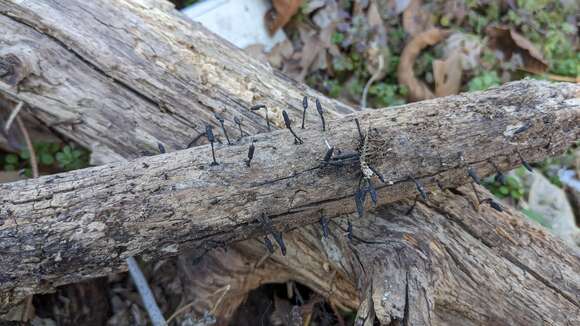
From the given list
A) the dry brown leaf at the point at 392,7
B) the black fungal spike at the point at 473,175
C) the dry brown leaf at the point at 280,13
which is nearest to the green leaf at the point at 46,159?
the dry brown leaf at the point at 280,13

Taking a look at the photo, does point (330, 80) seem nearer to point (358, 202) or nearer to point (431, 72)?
point (431, 72)

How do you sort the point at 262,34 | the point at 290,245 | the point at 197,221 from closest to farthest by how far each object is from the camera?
the point at 197,221 → the point at 290,245 → the point at 262,34

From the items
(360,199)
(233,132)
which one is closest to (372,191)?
(360,199)

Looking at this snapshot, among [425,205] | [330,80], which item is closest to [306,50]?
[330,80]

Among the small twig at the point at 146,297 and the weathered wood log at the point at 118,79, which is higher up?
the weathered wood log at the point at 118,79

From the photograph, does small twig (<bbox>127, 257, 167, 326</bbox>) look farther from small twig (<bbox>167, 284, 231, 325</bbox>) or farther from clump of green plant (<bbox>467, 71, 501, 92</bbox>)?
clump of green plant (<bbox>467, 71, 501, 92</bbox>)

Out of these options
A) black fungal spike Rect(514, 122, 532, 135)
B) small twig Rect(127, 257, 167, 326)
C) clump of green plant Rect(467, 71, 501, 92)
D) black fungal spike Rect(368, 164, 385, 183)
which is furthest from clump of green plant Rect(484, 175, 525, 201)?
small twig Rect(127, 257, 167, 326)

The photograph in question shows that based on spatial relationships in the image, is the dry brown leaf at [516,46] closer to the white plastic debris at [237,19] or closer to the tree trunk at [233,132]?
the white plastic debris at [237,19]

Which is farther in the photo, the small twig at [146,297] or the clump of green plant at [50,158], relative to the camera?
the clump of green plant at [50,158]
